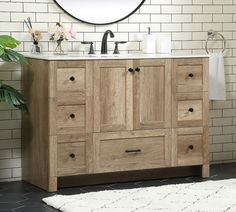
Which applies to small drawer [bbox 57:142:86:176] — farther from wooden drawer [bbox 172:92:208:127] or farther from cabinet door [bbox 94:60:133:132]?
wooden drawer [bbox 172:92:208:127]

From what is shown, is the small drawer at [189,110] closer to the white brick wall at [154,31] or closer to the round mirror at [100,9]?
the white brick wall at [154,31]

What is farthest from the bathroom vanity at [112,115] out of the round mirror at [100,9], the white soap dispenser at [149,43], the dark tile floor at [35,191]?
the round mirror at [100,9]

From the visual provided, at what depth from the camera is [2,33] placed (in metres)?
5.57

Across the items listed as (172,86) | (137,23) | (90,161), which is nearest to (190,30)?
(137,23)

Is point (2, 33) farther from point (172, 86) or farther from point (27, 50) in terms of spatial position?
point (172, 86)

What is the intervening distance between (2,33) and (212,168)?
218 centimetres

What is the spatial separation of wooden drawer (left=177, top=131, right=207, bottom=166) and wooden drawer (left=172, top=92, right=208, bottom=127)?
4.2 inches

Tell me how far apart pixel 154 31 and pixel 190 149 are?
3.74ft

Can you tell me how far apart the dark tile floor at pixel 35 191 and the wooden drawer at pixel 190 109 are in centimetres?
47

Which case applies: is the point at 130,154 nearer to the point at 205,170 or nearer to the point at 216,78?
the point at 205,170

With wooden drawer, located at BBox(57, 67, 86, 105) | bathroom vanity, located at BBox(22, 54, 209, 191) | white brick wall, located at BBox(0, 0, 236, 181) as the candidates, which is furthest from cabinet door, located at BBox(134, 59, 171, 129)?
white brick wall, located at BBox(0, 0, 236, 181)

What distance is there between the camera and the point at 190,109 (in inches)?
221

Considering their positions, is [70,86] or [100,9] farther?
[100,9]

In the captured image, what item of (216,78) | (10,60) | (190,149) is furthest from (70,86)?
(216,78)
